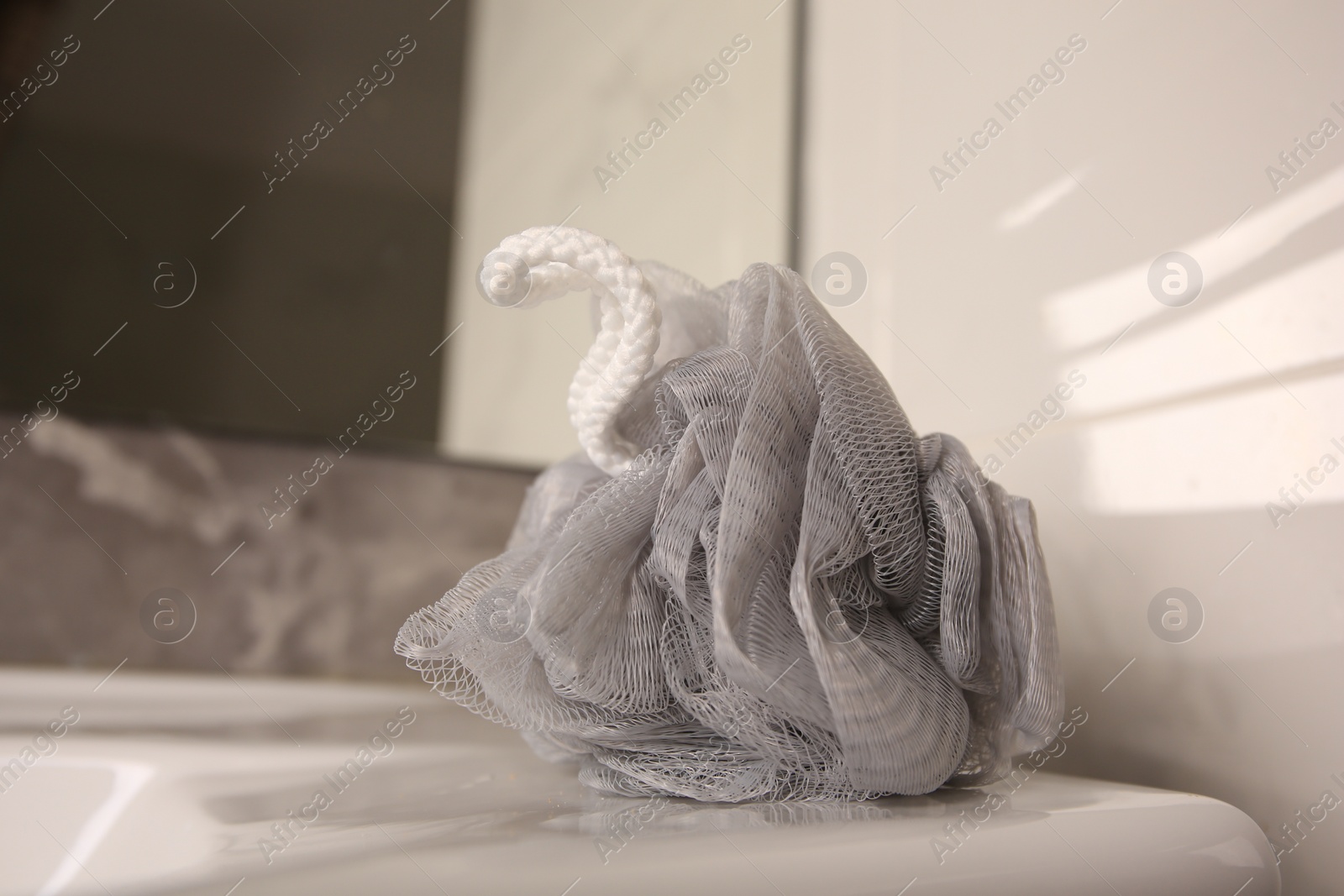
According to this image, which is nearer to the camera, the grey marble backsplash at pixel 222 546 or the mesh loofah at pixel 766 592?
the mesh loofah at pixel 766 592

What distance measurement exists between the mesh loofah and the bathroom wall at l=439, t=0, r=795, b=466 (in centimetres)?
47

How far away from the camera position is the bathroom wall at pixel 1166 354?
0.41 meters

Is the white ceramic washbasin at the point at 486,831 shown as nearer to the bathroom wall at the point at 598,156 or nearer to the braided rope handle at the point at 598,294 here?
the braided rope handle at the point at 598,294

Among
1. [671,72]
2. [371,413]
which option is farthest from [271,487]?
[671,72]

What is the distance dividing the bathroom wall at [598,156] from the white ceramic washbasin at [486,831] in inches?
14.9

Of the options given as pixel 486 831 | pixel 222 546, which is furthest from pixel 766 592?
pixel 222 546

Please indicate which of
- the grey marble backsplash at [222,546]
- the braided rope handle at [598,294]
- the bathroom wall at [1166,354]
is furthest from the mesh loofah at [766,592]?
the grey marble backsplash at [222,546]

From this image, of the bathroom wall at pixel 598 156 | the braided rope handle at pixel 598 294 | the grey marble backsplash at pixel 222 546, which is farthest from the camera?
the bathroom wall at pixel 598 156

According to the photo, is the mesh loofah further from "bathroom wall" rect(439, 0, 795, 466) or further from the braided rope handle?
"bathroom wall" rect(439, 0, 795, 466)

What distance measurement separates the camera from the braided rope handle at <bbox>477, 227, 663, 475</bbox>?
14.8 inches

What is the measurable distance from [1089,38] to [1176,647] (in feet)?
1.15

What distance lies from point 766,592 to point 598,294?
0.16 meters

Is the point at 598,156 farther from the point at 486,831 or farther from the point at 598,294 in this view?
the point at 486,831

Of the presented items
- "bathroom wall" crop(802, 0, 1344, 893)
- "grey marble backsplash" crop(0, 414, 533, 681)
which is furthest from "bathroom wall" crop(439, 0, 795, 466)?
"bathroom wall" crop(802, 0, 1344, 893)
